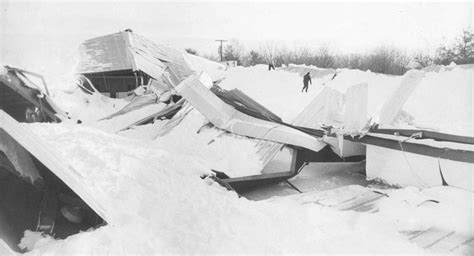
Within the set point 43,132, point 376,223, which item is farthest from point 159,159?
point 376,223

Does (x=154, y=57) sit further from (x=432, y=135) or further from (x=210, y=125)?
(x=432, y=135)

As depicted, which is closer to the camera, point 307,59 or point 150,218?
point 150,218

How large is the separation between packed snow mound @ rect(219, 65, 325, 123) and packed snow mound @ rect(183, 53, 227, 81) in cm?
112

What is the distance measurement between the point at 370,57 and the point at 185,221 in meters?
39.5

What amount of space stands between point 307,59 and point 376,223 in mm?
41406

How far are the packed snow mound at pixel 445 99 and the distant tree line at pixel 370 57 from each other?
4.62 m

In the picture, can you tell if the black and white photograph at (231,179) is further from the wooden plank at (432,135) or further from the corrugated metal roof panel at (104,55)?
the corrugated metal roof panel at (104,55)

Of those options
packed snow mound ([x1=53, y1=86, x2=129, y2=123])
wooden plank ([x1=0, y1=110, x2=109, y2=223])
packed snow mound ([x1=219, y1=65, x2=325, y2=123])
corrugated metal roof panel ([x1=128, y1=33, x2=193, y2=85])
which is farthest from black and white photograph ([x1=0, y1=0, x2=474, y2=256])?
packed snow mound ([x1=219, y1=65, x2=325, y2=123])

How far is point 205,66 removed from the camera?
67.1 feet

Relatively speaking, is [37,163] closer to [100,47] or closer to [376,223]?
[376,223]

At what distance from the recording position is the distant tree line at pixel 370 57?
22089 mm

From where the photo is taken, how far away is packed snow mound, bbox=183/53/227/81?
63.6 ft

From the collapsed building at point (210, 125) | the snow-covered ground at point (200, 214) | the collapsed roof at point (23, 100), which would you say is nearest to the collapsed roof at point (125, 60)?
the collapsed building at point (210, 125)

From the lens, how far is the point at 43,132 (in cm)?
477
